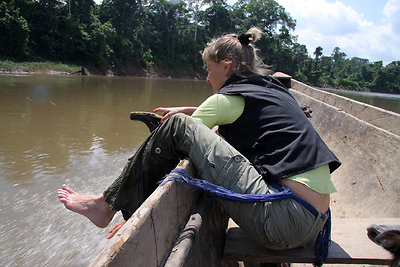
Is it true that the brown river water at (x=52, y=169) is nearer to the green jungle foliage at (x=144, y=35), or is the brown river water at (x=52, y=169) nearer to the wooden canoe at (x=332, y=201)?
the wooden canoe at (x=332, y=201)

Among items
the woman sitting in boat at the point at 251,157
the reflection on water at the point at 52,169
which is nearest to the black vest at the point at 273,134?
the woman sitting in boat at the point at 251,157

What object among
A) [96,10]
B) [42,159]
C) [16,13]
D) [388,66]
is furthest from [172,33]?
[388,66]

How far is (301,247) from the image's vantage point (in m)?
1.50

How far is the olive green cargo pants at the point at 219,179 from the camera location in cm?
134

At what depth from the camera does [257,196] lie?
4.33ft

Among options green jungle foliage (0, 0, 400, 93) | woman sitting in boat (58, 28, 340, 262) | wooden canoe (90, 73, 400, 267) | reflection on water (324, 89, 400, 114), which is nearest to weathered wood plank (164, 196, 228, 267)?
wooden canoe (90, 73, 400, 267)

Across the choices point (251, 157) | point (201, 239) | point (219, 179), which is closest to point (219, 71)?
point (251, 157)

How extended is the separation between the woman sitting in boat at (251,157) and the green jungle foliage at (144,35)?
20.0m

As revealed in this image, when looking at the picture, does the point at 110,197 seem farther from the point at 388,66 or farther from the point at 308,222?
the point at 388,66

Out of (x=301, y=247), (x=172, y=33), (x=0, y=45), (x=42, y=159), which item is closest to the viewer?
(x=301, y=247)

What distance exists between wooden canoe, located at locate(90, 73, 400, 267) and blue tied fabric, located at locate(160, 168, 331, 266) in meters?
0.06

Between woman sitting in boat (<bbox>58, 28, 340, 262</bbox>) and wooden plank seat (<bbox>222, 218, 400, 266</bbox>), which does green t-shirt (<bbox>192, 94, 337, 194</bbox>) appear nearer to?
woman sitting in boat (<bbox>58, 28, 340, 262</bbox>)

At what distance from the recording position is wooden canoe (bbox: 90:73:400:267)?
1006mm

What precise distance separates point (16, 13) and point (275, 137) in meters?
25.9
